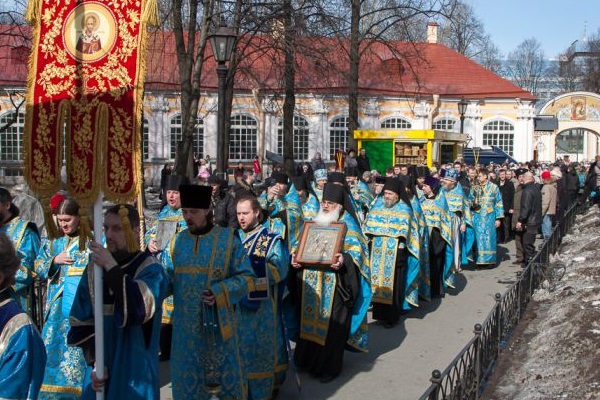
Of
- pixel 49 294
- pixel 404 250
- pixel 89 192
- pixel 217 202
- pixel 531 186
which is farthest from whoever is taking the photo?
pixel 531 186

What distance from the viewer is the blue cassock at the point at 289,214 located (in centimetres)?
869

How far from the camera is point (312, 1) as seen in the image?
1705cm

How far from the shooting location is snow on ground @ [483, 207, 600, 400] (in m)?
6.70

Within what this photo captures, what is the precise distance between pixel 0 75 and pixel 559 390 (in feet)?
99.4

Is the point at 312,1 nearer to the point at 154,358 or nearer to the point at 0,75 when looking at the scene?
the point at 154,358

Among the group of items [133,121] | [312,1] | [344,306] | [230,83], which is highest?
[312,1]

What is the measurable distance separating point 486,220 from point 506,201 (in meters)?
2.89

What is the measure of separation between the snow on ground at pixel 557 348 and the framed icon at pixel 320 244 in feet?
5.75

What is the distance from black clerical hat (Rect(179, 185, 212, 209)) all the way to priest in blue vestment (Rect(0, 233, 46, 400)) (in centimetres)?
184

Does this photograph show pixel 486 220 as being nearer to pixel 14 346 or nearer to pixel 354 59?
pixel 354 59

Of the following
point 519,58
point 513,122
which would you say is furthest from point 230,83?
point 519,58

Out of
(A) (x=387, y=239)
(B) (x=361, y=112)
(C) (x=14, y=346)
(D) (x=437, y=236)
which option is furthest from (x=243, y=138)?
(C) (x=14, y=346)

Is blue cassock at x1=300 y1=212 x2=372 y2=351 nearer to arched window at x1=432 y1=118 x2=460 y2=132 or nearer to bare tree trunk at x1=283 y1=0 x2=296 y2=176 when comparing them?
bare tree trunk at x1=283 y1=0 x2=296 y2=176

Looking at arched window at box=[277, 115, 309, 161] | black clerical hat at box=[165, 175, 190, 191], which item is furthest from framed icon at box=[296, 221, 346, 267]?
arched window at box=[277, 115, 309, 161]
